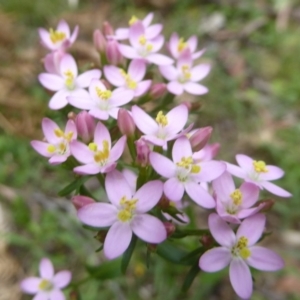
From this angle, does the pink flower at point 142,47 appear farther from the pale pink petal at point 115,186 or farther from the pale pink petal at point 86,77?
the pale pink petal at point 115,186

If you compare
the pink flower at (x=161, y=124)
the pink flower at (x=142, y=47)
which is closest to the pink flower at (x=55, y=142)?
the pink flower at (x=161, y=124)

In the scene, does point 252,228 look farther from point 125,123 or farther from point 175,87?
point 175,87

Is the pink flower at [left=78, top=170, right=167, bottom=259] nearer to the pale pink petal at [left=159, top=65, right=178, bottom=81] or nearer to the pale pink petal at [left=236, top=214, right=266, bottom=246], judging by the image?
the pale pink petal at [left=236, top=214, right=266, bottom=246]

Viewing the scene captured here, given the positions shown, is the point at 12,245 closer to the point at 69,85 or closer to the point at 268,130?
the point at 69,85

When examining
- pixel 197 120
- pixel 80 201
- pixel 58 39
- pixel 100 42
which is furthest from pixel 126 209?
pixel 197 120

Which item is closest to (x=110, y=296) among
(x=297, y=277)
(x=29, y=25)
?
(x=297, y=277)

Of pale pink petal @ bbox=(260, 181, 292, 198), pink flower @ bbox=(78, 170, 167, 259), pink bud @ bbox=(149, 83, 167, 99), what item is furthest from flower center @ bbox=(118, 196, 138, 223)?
pink bud @ bbox=(149, 83, 167, 99)

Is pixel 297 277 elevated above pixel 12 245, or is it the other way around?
pixel 12 245
